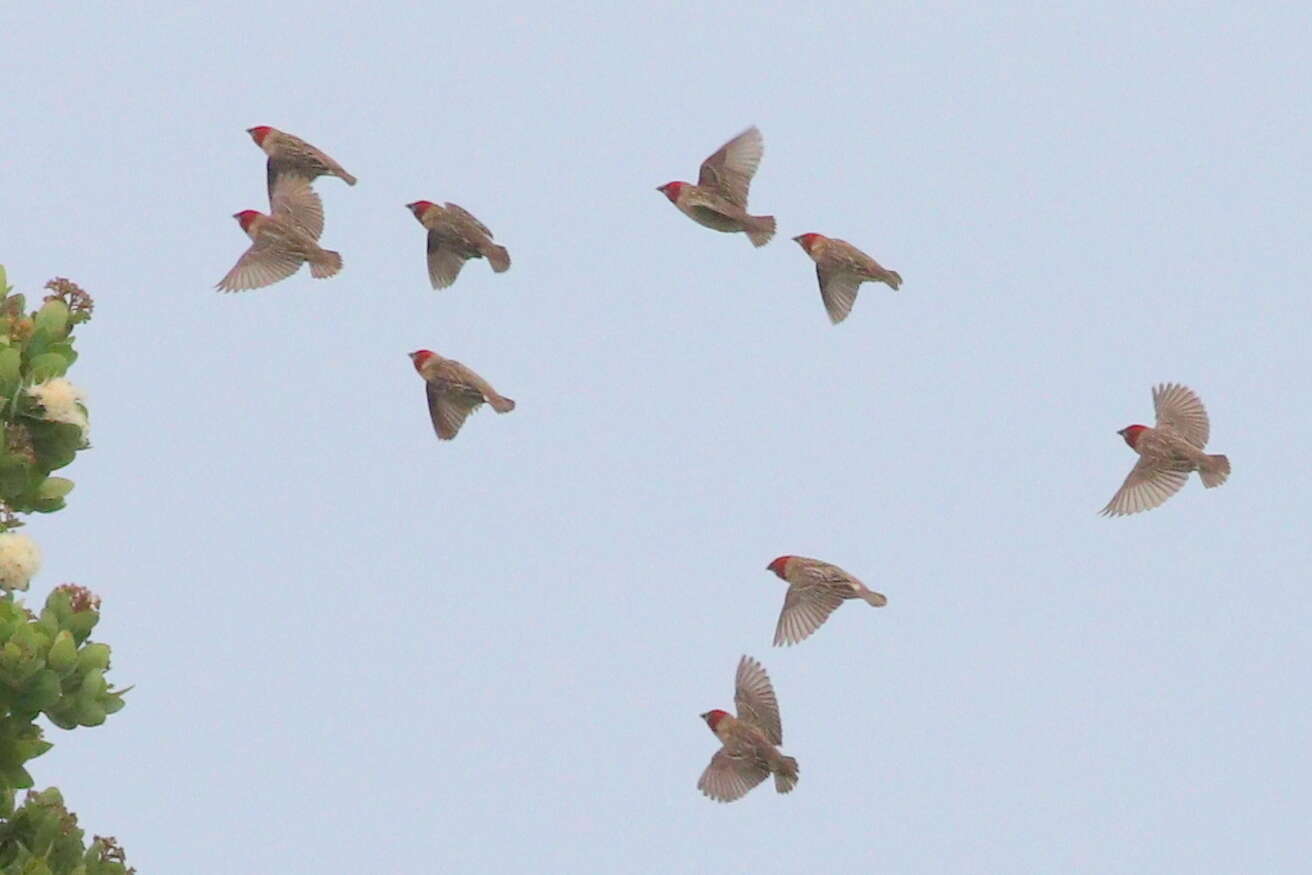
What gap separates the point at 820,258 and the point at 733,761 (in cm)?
296

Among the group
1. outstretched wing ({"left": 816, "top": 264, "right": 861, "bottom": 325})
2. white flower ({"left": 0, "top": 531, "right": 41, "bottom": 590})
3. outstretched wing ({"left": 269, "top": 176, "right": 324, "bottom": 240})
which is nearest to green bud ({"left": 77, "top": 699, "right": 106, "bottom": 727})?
white flower ({"left": 0, "top": 531, "right": 41, "bottom": 590})

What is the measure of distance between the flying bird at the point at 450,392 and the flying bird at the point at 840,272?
77.7 inches

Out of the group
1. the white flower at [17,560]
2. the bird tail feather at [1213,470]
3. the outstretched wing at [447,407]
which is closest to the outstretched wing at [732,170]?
the outstretched wing at [447,407]

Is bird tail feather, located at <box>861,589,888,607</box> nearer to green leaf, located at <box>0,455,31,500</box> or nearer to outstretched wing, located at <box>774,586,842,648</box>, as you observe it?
outstretched wing, located at <box>774,586,842,648</box>

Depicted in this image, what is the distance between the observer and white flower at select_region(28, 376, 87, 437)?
8.32 meters

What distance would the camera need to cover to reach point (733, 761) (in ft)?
39.4

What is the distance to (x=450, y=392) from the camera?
41.4ft

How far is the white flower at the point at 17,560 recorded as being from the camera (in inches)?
317

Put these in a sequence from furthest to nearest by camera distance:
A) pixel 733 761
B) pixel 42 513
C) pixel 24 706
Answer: pixel 733 761, pixel 42 513, pixel 24 706

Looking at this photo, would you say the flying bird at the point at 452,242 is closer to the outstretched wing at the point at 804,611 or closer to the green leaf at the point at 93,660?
the outstretched wing at the point at 804,611

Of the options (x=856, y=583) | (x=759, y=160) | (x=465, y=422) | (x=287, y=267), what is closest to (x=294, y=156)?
(x=287, y=267)

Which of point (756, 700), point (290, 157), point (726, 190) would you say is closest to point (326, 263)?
point (290, 157)

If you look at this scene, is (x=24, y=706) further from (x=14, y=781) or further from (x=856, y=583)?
(x=856, y=583)

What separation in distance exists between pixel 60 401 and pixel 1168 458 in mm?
6452
